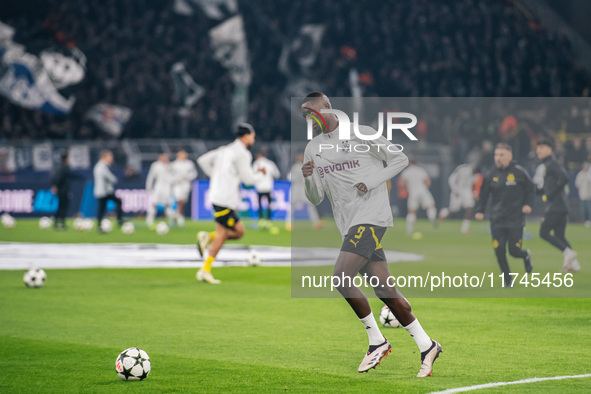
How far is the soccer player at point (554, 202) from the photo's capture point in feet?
48.9

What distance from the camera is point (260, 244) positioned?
877 inches

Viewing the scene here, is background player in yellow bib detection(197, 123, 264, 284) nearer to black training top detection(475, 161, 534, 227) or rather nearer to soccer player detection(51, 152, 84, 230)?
black training top detection(475, 161, 534, 227)

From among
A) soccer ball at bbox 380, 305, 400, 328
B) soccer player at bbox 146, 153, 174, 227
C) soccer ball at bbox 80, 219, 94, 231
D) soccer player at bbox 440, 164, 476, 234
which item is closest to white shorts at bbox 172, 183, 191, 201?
soccer player at bbox 146, 153, 174, 227

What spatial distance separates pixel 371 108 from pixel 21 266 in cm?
2224

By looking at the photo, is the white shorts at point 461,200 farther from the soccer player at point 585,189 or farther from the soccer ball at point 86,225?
the soccer ball at point 86,225

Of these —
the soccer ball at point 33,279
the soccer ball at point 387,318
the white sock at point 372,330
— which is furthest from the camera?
the soccer ball at point 33,279

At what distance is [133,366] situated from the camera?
7004mm

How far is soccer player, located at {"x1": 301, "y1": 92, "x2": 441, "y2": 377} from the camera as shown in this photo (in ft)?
23.4

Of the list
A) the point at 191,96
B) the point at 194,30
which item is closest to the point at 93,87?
the point at 191,96


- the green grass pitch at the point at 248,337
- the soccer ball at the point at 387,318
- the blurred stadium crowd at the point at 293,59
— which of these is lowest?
the green grass pitch at the point at 248,337

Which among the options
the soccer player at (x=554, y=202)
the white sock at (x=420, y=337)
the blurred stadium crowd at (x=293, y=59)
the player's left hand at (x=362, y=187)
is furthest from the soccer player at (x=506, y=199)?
the blurred stadium crowd at (x=293, y=59)

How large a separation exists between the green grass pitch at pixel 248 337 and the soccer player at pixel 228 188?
1.97 feet

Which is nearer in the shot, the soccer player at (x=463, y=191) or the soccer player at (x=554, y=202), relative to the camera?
the soccer player at (x=554, y=202)

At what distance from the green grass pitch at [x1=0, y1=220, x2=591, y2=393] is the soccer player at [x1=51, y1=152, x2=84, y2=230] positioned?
12481 mm
